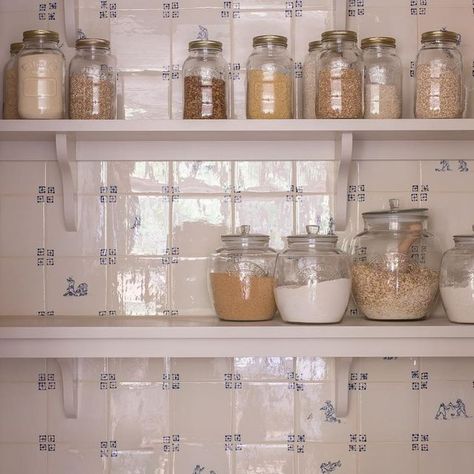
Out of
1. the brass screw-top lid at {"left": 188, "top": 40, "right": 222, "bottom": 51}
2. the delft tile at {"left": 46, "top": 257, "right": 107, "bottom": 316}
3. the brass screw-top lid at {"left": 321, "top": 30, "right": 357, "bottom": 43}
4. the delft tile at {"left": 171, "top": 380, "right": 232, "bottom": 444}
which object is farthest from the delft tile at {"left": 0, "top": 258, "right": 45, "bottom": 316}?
the brass screw-top lid at {"left": 321, "top": 30, "right": 357, "bottom": 43}

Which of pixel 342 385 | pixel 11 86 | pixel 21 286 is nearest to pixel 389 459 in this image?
pixel 342 385

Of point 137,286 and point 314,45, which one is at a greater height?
point 314,45

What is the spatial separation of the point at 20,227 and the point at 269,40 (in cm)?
66

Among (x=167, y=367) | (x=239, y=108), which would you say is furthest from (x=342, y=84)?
(x=167, y=367)

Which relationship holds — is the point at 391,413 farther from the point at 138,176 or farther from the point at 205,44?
the point at 205,44

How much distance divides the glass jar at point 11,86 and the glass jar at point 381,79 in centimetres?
70

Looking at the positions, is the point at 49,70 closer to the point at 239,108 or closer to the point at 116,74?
the point at 116,74

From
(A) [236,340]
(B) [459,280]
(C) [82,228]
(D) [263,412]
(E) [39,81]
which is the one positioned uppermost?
(E) [39,81]

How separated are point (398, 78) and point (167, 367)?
2.55 ft

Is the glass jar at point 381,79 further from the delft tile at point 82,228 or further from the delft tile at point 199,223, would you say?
the delft tile at point 82,228

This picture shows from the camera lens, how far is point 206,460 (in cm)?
183

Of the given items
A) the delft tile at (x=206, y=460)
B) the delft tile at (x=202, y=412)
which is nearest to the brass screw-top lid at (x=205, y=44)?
the delft tile at (x=202, y=412)

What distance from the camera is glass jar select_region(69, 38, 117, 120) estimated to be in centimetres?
167

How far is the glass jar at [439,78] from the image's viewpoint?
1.65 meters
